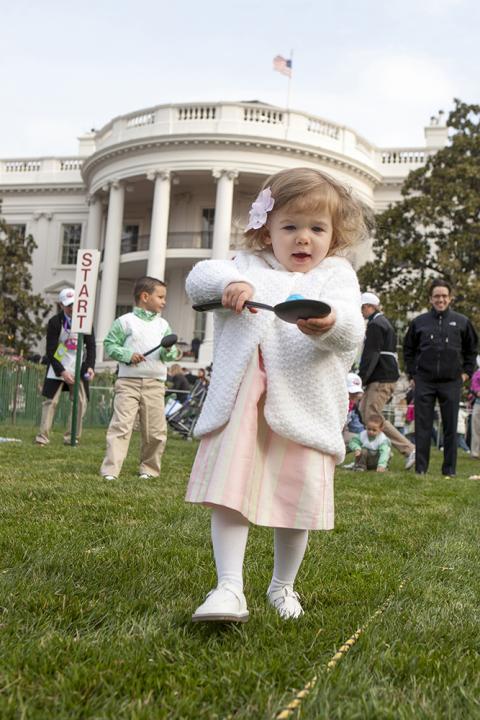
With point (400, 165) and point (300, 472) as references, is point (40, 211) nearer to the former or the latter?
point (400, 165)

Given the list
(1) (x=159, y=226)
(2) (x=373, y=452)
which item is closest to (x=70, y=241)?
(1) (x=159, y=226)

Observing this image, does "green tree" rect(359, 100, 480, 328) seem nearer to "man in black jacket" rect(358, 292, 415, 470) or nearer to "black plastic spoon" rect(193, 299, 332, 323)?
"man in black jacket" rect(358, 292, 415, 470)

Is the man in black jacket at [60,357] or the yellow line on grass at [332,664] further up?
the man in black jacket at [60,357]

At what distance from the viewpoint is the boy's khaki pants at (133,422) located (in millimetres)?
6465

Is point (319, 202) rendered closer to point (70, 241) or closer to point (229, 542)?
point (229, 542)

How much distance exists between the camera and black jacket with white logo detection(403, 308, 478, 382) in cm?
874

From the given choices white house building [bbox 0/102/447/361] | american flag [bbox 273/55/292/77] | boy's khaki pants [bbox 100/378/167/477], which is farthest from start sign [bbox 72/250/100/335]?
american flag [bbox 273/55/292/77]

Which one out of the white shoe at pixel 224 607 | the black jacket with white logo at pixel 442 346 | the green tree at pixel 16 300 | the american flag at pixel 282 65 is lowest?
the white shoe at pixel 224 607

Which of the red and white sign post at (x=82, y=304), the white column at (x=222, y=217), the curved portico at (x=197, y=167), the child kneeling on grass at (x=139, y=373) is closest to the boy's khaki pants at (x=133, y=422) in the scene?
the child kneeling on grass at (x=139, y=373)

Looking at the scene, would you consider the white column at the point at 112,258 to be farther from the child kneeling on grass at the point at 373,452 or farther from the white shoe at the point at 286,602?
the white shoe at the point at 286,602

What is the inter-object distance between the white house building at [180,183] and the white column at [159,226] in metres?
0.04

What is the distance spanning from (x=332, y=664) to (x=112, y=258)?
33736 millimetres

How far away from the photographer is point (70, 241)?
40.5 metres

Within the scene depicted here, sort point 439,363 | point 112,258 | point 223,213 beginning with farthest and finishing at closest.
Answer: point 112,258
point 223,213
point 439,363
